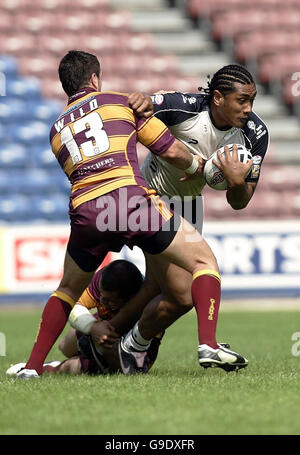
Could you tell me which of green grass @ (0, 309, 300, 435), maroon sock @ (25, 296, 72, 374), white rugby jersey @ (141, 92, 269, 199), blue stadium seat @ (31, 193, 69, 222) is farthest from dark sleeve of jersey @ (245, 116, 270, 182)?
blue stadium seat @ (31, 193, 69, 222)

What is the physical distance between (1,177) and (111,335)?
351 inches

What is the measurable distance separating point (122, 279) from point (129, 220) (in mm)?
742

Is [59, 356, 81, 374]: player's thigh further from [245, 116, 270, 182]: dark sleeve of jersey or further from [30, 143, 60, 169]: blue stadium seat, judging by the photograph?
[30, 143, 60, 169]: blue stadium seat

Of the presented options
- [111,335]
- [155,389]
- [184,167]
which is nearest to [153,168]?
[184,167]

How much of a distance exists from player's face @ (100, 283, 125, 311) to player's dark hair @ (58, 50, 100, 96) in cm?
133

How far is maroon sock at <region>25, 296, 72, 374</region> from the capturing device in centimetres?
518

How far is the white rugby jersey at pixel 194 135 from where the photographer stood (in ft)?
18.0

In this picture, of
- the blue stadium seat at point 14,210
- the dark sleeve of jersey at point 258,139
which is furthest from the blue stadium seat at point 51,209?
the dark sleeve of jersey at point 258,139

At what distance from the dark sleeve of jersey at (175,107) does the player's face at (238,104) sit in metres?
0.23

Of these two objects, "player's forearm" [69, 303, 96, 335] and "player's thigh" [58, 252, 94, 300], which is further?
"player's forearm" [69, 303, 96, 335]

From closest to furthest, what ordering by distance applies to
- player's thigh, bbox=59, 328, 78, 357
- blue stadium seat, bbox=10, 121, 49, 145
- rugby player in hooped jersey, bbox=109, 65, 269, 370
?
rugby player in hooped jersey, bbox=109, 65, 269, 370, player's thigh, bbox=59, 328, 78, 357, blue stadium seat, bbox=10, 121, 49, 145

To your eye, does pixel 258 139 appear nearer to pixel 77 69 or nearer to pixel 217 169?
pixel 217 169

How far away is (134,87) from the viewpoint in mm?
15164
